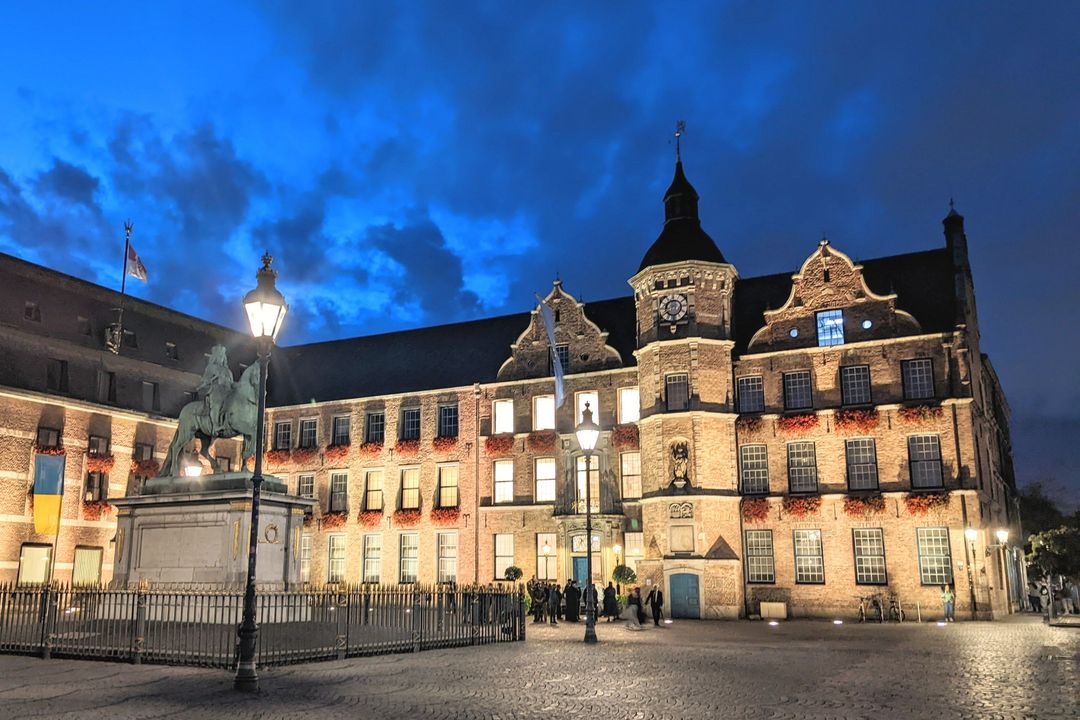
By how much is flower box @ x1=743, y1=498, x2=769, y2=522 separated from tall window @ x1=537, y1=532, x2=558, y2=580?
8578 millimetres

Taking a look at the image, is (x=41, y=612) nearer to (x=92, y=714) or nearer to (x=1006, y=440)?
(x=92, y=714)

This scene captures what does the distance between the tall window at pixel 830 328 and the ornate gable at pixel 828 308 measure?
0.14 metres

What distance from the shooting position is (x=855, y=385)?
1468 inches

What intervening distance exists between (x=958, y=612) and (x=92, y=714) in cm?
3110

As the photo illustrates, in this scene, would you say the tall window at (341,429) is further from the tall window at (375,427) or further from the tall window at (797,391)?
the tall window at (797,391)

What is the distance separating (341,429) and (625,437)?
50.6ft

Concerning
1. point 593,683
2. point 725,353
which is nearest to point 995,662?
point 593,683

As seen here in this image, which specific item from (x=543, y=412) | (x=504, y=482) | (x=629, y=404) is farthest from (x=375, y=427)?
(x=629, y=404)

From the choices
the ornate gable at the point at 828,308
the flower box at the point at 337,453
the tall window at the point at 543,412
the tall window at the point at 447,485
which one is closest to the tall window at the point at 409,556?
the tall window at the point at 447,485

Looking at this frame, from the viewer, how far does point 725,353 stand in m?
38.5

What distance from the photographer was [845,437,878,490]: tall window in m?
36.4

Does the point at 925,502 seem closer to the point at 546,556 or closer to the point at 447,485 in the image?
the point at 546,556

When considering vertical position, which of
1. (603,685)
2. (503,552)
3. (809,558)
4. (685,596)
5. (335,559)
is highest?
(503,552)

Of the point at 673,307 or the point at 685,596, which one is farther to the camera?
the point at 673,307
